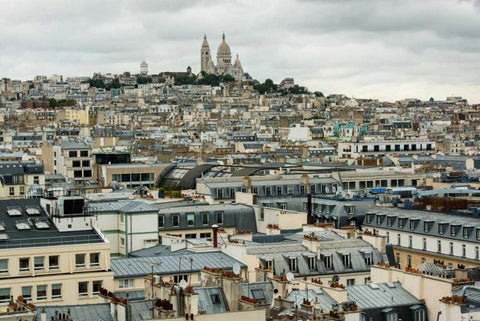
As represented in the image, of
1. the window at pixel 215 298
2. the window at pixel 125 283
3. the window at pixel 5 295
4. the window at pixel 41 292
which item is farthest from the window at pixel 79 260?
the window at pixel 215 298

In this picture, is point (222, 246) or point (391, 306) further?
point (222, 246)

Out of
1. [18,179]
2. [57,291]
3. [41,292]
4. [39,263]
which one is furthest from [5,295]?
[18,179]

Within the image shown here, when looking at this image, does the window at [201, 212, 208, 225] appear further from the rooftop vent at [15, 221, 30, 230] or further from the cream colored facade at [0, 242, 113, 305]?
the cream colored facade at [0, 242, 113, 305]

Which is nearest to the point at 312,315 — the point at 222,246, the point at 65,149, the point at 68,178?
the point at 222,246

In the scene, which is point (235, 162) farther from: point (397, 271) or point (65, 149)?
point (397, 271)

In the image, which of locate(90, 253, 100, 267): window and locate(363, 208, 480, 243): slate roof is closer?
locate(90, 253, 100, 267): window

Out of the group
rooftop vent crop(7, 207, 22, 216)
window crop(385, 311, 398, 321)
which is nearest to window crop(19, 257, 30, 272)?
rooftop vent crop(7, 207, 22, 216)

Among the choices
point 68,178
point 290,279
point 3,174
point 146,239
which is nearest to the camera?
point 290,279
